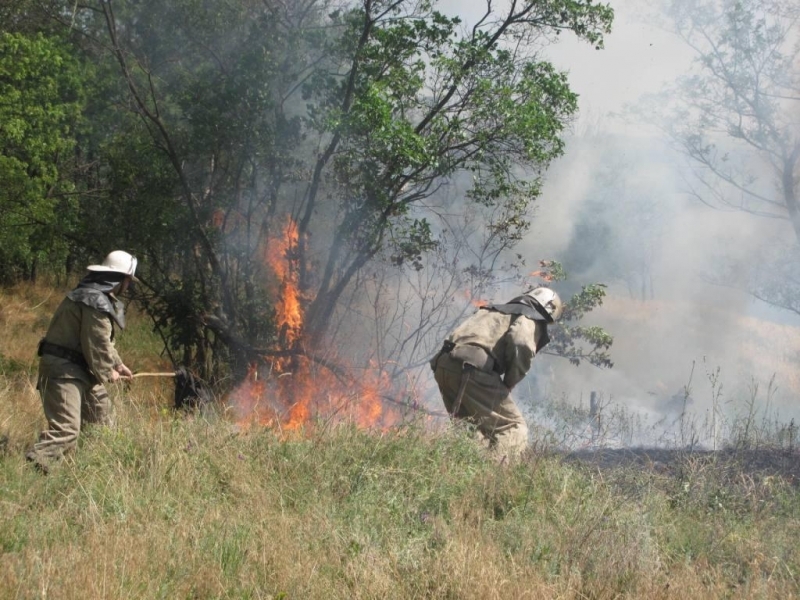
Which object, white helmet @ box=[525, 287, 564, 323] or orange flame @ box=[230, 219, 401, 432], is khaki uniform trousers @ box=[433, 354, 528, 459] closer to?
white helmet @ box=[525, 287, 564, 323]

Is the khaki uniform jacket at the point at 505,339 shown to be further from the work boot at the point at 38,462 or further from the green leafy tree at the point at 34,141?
the green leafy tree at the point at 34,141

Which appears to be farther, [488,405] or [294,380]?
[294,380]

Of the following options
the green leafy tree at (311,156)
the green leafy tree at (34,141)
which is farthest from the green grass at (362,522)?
the green leafy tree at (34,141)

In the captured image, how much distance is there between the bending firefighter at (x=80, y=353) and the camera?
18.8 feet

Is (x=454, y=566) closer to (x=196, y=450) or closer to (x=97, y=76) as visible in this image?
(x=196, y=450)

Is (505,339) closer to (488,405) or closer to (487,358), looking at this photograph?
(487,358)

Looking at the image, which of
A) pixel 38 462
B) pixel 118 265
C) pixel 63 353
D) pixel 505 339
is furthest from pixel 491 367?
pixel 38 462

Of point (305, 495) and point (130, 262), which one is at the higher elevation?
point (130, 262)

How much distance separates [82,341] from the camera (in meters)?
5.78

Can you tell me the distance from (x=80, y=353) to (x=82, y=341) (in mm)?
158

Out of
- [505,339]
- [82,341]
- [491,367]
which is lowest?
[82,341]

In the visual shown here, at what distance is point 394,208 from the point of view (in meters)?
9.06

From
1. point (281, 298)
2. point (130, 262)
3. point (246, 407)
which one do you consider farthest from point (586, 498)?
point (281, 298)

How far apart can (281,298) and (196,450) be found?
14.2 ft
